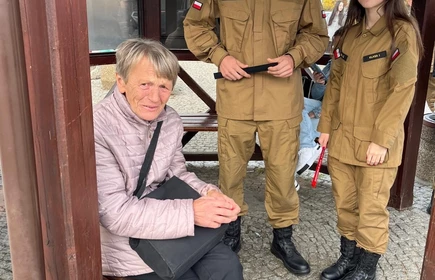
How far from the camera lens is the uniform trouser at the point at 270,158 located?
2.76 metres

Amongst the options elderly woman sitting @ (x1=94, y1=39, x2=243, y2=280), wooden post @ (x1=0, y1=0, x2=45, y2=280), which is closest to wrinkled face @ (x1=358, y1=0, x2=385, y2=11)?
elderly woman sitting @ (x1=94, y1=39, x2=243, y2=280)

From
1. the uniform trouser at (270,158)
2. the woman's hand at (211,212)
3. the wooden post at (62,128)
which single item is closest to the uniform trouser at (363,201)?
the uniform trouser at (270,158)

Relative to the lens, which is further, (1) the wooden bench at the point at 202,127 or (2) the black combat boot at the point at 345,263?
(1) the wooden bench at the point at 202,127

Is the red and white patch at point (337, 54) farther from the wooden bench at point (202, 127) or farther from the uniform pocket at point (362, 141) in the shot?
the wooden bench at point (202, 127)

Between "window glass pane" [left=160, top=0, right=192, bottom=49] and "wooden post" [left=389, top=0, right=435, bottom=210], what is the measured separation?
1922 mm

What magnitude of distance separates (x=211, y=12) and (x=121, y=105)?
109 centimetres

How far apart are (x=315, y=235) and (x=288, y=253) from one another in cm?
47

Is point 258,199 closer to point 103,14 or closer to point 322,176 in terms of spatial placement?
point 322,176

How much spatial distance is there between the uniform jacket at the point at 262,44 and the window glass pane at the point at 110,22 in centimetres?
168

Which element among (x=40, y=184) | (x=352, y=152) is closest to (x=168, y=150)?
(x=40, y=184)

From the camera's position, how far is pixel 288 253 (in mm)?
2926

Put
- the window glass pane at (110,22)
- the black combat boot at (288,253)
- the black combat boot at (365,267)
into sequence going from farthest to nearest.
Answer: the window glass pane at (110,22) → the black combat boot at (288,253) → the black combat boot at (365,267)

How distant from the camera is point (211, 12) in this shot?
2789mm

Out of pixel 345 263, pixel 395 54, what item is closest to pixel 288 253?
pixel 345 263
